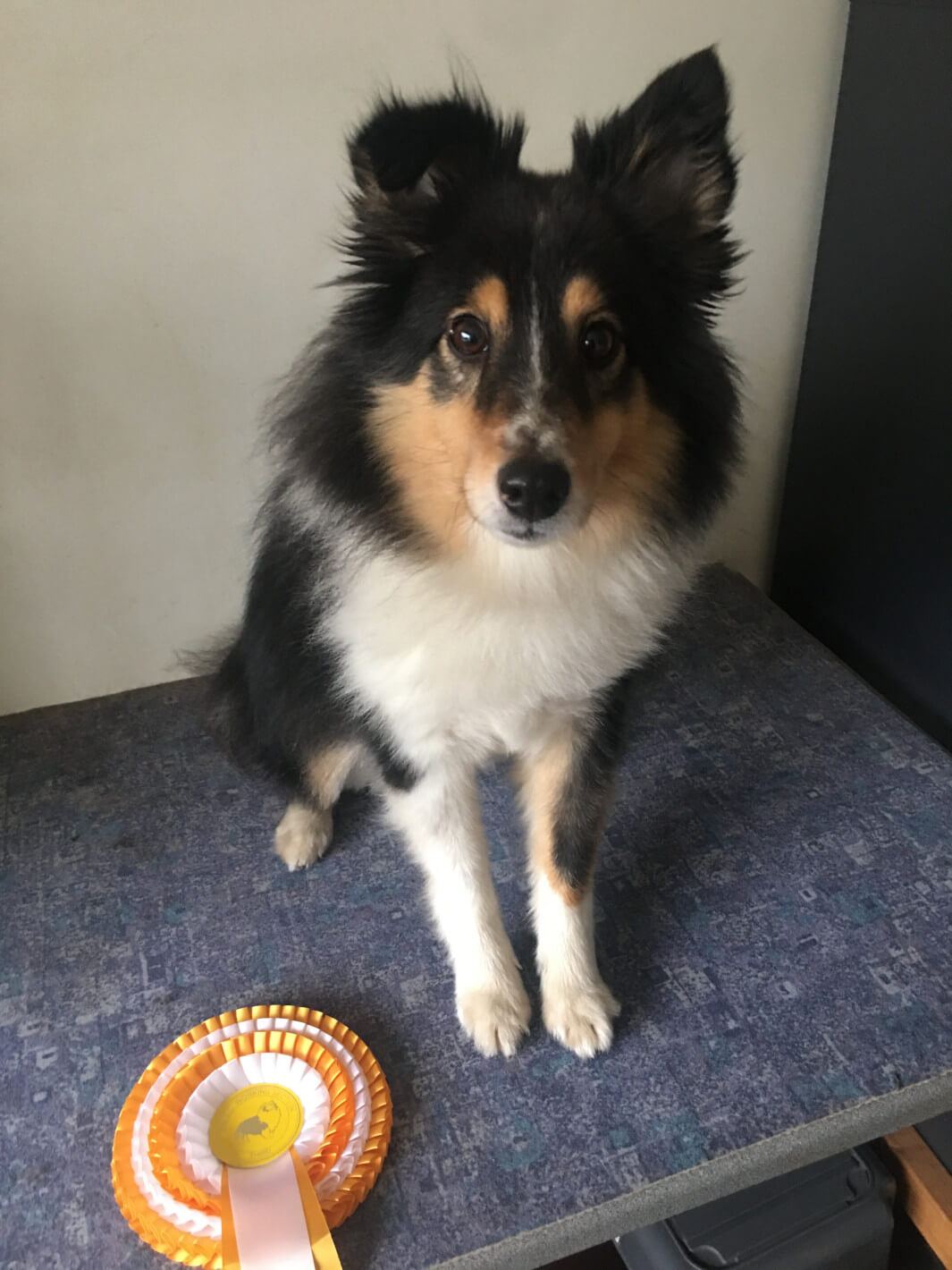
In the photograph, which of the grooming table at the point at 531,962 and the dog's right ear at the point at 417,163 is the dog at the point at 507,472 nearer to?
the dog's right ear at the point at 417,163

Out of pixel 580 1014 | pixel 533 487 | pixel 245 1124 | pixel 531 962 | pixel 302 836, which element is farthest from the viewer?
pixel 302 836

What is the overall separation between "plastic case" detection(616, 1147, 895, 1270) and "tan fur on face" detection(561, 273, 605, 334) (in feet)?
4.88

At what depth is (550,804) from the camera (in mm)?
1629

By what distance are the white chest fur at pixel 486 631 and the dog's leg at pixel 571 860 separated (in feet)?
0.40

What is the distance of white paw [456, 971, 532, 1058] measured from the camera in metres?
1.53

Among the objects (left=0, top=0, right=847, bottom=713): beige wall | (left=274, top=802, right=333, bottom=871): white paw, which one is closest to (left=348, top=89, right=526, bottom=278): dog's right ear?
(left=0, top=0, right=847, bottom=713): beige wall

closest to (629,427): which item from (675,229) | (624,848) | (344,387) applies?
(675,229)

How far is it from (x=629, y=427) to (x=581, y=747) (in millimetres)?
550

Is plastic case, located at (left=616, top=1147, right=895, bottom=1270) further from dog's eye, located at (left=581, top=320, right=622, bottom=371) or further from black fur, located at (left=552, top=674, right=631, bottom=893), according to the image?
dog's eye, located at (left=581, top=320, right=622, bottom=371)

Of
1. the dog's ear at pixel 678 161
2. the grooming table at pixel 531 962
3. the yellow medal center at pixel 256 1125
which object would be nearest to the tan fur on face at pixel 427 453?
the dog's ear at pixel 678 161

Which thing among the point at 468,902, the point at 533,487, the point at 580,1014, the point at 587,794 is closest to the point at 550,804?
the point at 587,794

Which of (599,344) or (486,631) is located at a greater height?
(599,344)

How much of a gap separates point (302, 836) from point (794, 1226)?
1.13m

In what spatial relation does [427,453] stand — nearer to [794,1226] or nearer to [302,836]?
[302,836]
